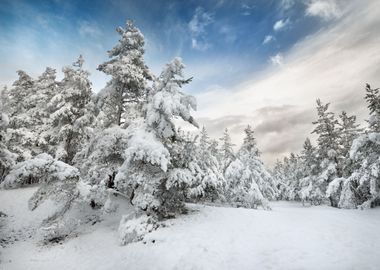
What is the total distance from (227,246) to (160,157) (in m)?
4.85

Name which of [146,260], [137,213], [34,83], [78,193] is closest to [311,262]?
[146,260]

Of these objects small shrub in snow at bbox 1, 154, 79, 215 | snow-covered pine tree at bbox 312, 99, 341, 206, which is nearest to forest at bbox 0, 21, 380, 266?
small shrub in snow at bbox 1, 154, 79, 215

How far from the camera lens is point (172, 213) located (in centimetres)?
1339

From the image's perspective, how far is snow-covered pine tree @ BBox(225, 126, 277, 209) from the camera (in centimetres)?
2362

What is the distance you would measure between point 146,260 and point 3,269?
6.57 metres

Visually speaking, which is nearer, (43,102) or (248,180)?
(248,180)

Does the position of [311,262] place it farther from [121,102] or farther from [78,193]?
[121,102]

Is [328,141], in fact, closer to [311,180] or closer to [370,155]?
[311,180]

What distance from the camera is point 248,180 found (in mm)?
24594

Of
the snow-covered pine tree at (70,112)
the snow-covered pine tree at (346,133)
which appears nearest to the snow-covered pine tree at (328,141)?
the snow-covered pine tree at (346,133)

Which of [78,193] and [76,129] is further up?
[76,129]

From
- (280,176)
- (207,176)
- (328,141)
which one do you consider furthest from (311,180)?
(280,176)

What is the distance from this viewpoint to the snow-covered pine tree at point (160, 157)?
464 inches

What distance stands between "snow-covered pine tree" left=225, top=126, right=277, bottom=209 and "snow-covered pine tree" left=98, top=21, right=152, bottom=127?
38.6 feet
